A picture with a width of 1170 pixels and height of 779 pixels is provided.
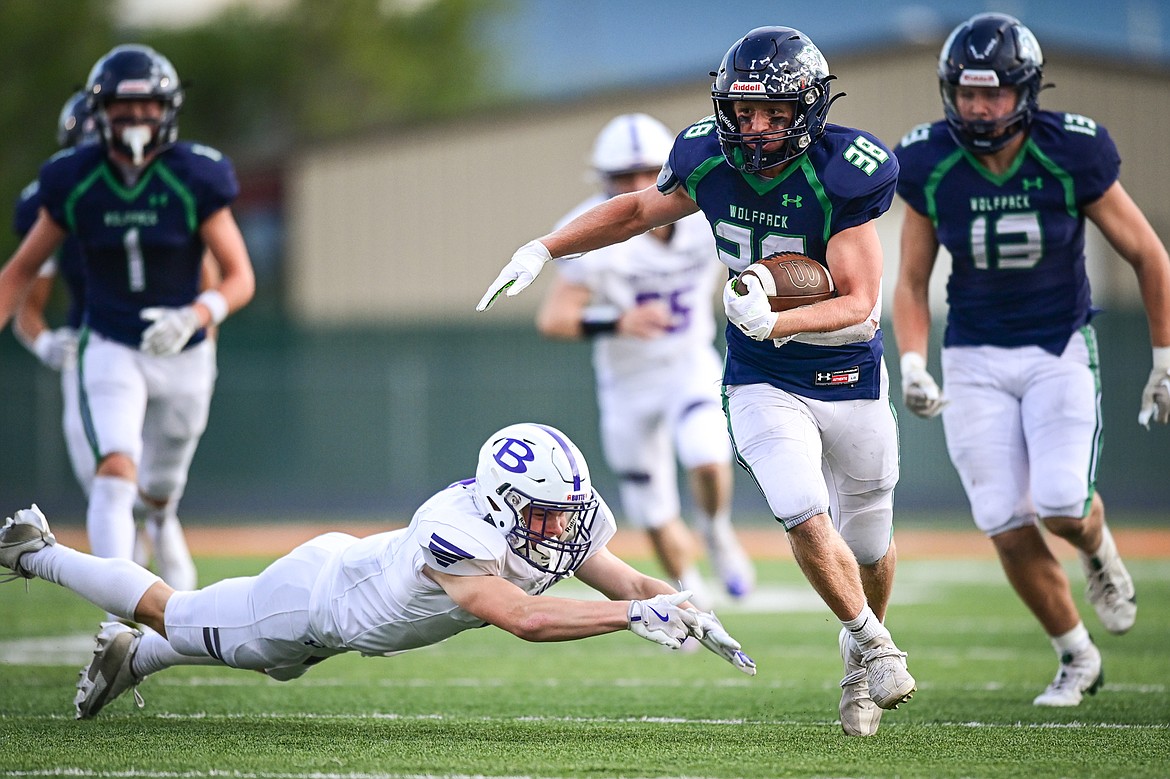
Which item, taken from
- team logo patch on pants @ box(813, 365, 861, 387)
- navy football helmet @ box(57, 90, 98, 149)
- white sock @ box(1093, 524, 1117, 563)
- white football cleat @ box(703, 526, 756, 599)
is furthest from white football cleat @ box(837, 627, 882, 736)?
navy football helmet @ box(57, 90, 98, 149)

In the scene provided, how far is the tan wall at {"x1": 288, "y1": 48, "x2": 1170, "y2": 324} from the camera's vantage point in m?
18.3

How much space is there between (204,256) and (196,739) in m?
2.51

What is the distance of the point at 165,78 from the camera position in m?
6.08

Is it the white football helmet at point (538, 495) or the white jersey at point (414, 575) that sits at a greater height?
the white football helmet at point (538, 495)

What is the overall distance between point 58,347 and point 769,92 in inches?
170

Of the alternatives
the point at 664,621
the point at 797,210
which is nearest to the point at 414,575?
the point at 664,621

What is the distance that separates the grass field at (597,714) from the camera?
158 inches

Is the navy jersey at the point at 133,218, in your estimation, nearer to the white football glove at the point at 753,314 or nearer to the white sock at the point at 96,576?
the white sock at the point at 96,576

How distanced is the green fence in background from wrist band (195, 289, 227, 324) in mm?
10512

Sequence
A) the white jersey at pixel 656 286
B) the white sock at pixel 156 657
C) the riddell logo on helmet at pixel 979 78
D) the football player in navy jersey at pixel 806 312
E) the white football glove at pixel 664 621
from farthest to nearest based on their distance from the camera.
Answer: the white jersey at pixel 656 286, the riddell logo on helmet at pixel 979 78, the white sock at pixel 156 657, the football player in navy jersey at pixel 806 312, the white football glove at pixel 664 621

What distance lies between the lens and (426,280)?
21094 mm

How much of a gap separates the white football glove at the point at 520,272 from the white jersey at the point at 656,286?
2.73m

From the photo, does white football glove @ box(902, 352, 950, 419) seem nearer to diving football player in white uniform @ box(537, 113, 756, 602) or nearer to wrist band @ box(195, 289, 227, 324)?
diving football player in white uniform @ box(537, 113, 756, 602)

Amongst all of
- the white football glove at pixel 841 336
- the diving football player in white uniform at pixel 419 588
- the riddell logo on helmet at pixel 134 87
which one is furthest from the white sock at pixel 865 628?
the riddell logo on helmet at pixel 134 87
